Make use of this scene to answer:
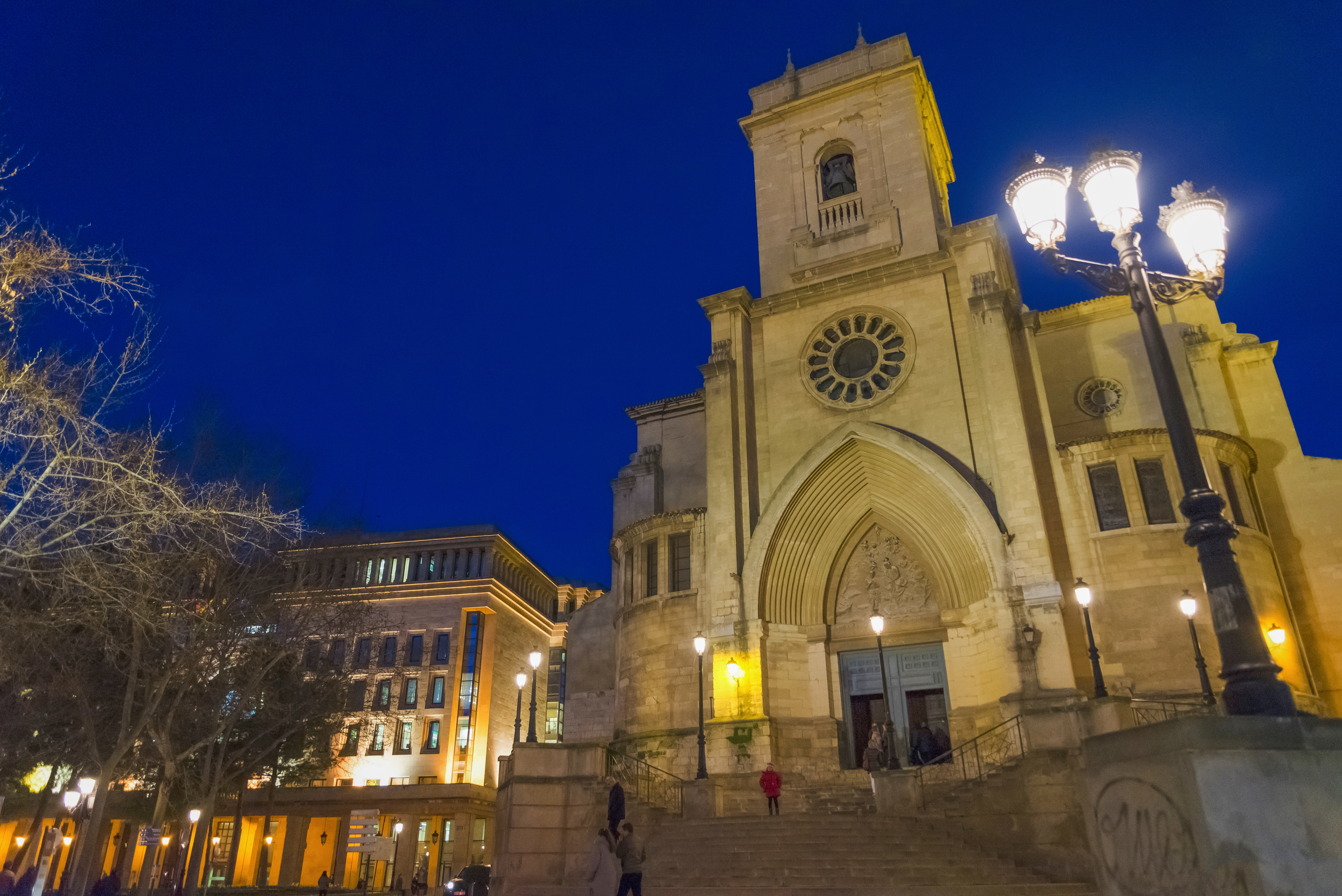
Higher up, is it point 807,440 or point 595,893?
point 807,440

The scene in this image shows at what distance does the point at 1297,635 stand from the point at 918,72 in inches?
862

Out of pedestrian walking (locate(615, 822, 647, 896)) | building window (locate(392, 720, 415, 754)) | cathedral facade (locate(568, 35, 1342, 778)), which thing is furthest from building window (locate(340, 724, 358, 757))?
pedestrian walking (locate(615, 822, 647, 896))

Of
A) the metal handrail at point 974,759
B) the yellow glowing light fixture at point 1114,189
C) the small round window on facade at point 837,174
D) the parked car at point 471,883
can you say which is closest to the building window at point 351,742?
the parked car at point 471,883

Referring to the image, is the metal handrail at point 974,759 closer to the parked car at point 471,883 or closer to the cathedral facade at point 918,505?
the cathedral facade at point 918,505

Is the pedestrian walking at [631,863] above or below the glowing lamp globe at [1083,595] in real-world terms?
below

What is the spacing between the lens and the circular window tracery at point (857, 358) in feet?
83.3

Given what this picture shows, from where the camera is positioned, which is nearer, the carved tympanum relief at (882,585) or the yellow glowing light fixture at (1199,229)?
the yellow glowing light fixture at (1199,229)

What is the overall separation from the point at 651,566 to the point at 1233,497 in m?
16.4

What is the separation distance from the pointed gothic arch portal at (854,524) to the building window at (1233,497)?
6681 mm

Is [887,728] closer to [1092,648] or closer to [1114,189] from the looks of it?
[1092,648]

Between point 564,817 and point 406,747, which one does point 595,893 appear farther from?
point 406,747

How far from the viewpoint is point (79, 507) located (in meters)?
11.5

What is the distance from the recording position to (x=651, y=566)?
1065 inches

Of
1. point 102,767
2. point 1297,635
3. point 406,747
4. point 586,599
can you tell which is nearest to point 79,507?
point 102,767
